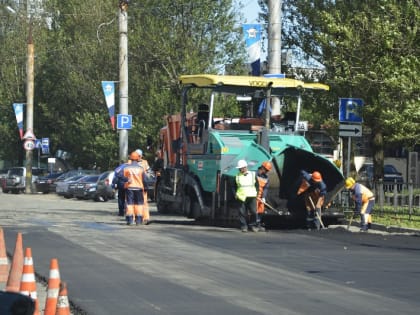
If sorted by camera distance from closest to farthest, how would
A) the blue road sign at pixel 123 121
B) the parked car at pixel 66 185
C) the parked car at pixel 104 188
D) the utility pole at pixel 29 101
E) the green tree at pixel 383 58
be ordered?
the green tree at pixel 383 58 < the blue road sign at pixel 123 121 < the parked car at pixel 104 188 < the parked car at pixel 66 185 < the utility pole at pixel 29 101

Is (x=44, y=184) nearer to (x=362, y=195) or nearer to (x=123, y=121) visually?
(x=123, y=121)

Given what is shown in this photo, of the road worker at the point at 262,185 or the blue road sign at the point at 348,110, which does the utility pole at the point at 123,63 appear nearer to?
the blue road sign at the point at 348,110

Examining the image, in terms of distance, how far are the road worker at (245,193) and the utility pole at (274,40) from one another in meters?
7.03

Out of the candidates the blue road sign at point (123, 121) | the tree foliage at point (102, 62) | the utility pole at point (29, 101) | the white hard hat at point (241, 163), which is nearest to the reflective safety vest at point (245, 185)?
the white hard hat at point (241, 163)

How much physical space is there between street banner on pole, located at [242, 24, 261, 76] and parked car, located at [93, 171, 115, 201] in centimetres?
1590

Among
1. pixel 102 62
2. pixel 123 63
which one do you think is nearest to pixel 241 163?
pixel 123 63

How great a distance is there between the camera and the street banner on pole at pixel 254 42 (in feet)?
104

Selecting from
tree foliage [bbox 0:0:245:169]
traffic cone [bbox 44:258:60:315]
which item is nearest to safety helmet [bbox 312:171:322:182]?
traffic cone [bbox 44:258:60:315]

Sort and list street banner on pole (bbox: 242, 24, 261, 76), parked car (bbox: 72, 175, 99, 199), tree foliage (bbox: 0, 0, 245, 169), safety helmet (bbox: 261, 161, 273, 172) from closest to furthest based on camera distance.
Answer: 1. safety helmet (bbox: 261, 161, 273, 172)
2. street banner on pole (bbox: 242, 24, 261, 76)
3. parked car (bbox: 72, 175, 99, 199)
4. tree foliage (bbox: 0, 0, 245, 169)

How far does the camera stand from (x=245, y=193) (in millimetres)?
23109

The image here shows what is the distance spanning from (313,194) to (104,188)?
2343cm

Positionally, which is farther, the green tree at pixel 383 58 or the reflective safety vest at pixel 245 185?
the green tree at pixel 383 58

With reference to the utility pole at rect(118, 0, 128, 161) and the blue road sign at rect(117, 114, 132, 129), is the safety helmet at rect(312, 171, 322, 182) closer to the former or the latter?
the blue road sign at rect(117, 114, 132, 129)

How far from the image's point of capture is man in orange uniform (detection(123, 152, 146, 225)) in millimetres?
23875
